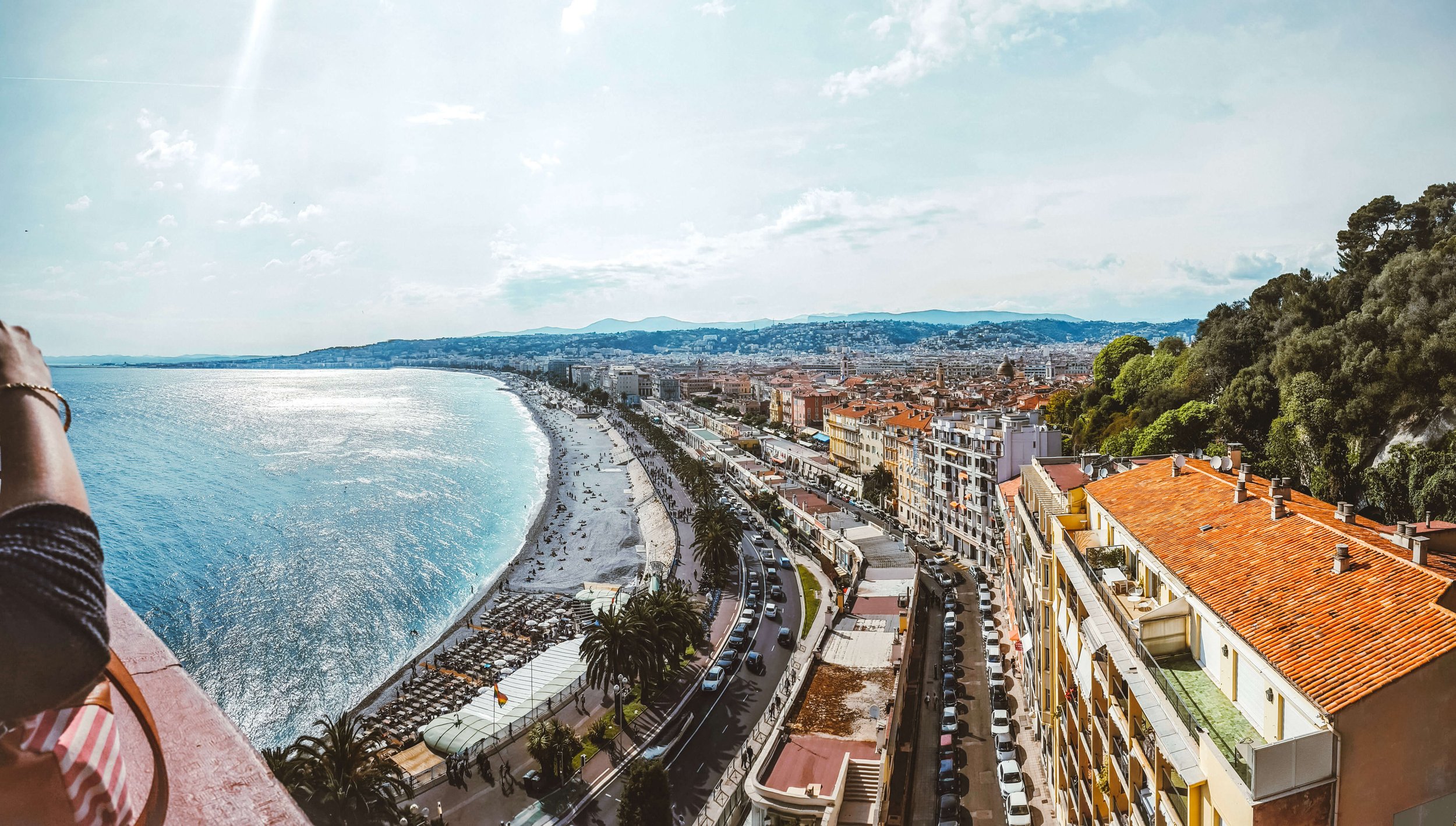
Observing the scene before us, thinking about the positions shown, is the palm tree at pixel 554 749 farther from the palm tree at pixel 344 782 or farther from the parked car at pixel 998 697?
the parked car at pixel 998 697

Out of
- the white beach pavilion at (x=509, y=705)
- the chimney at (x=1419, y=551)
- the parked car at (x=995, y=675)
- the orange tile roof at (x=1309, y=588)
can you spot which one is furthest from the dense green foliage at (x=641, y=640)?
the chimney at (x=1419, y=551)

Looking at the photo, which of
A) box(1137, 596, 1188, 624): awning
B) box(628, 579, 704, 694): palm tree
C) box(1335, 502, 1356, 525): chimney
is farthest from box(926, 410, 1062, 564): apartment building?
box(1137, 596, 1188, 624): awning

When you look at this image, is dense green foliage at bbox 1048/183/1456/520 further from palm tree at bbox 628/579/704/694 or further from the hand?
the hand

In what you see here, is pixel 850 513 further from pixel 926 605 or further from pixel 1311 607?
pixel 1311 607

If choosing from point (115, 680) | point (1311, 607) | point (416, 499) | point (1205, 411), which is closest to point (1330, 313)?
point (1205, 411)

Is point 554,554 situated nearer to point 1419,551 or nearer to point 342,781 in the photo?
point 342,781

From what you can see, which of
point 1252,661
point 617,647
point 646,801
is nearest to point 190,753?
point 1252,661
